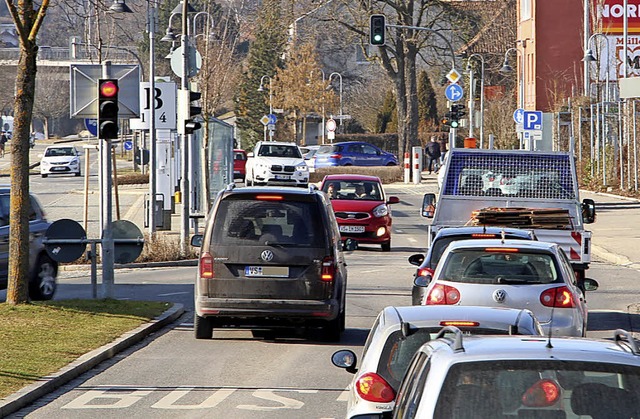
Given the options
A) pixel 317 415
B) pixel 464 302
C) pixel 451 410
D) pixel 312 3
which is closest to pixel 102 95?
pixel 464 302

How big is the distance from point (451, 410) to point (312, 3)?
5470 centimetres

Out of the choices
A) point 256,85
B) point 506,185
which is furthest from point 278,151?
point 256,85

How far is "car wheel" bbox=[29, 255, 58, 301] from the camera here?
18156mm

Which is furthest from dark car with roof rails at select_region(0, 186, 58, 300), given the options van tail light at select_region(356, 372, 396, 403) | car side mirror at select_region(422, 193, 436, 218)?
van tail light at select_region(356, 372, 396, 403)

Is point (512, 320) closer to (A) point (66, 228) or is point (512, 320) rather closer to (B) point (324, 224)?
(B) point (324, 224)

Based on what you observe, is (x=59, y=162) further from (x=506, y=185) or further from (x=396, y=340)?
(x=396, y=340)

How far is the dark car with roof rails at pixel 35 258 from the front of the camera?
58.5 feet

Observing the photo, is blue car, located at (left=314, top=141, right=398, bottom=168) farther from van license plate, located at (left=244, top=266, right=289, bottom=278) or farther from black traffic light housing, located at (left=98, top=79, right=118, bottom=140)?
van license plate, located at (left=244, top=266, right=289, bottom=278)

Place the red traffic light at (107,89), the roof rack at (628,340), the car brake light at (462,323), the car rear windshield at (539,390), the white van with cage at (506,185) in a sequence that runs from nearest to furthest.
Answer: the car rear windshield at (539,390) < the roof rack at (628,340) < the car brake light at (462,323) < the red traffic light at (107,89) < the white van with cage at (506,185)

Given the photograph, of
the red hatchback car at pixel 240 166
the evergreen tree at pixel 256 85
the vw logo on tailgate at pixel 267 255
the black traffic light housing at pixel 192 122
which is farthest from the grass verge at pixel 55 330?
the evergreen tree at pixel 256 85

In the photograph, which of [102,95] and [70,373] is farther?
[102,95]

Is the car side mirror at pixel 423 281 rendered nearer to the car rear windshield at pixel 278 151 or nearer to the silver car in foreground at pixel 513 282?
the silver car in foreground at pixel 513 282

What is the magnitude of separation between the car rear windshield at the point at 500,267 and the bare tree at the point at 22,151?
20.2ft

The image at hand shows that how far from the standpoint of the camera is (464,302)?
12.1 metres
